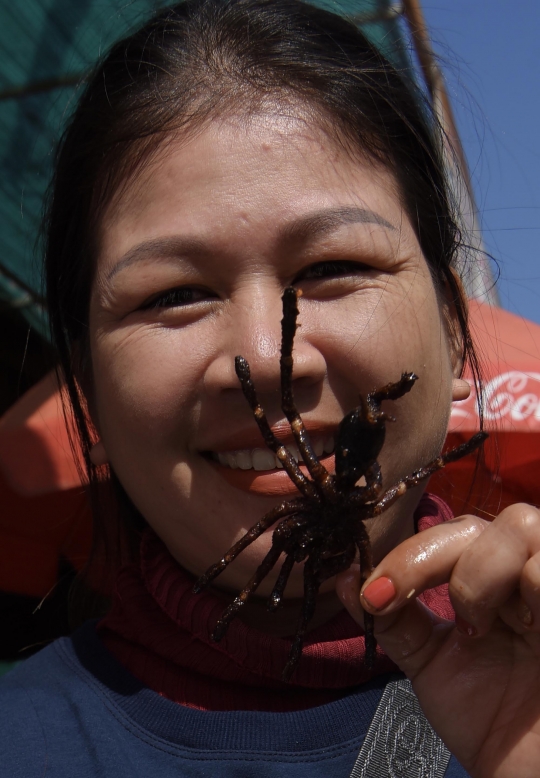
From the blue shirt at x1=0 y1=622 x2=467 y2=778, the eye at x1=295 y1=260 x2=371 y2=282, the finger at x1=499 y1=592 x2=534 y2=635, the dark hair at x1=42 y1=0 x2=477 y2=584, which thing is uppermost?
the dark hair at x1=42 y1=0 x2=477 y2=584

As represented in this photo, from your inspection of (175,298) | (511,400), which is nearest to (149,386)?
(175,298)

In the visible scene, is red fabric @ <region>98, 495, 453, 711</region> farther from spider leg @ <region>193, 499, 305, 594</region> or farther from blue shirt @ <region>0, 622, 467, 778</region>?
spider leg @ <region>193, 499, 305, 594</region>

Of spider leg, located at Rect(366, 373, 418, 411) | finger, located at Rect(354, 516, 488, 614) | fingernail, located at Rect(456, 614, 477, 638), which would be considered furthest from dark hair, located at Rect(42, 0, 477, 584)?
fingernail, located at Rect(456, 614, 477, 638)

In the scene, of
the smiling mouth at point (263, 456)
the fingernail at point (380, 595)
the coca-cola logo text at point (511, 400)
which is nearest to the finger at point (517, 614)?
the fingernail at point (380, 595)

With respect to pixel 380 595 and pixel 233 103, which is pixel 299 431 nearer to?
pixel 380 595

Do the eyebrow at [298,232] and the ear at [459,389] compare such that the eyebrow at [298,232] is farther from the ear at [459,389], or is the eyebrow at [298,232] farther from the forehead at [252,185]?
the ear at [459,389]

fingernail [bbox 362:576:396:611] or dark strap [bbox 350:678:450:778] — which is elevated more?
fingernail [bbox 362:576:396:611]

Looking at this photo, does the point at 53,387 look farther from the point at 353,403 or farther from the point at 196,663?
the point at 353,403

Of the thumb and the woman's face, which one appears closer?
the thumb
